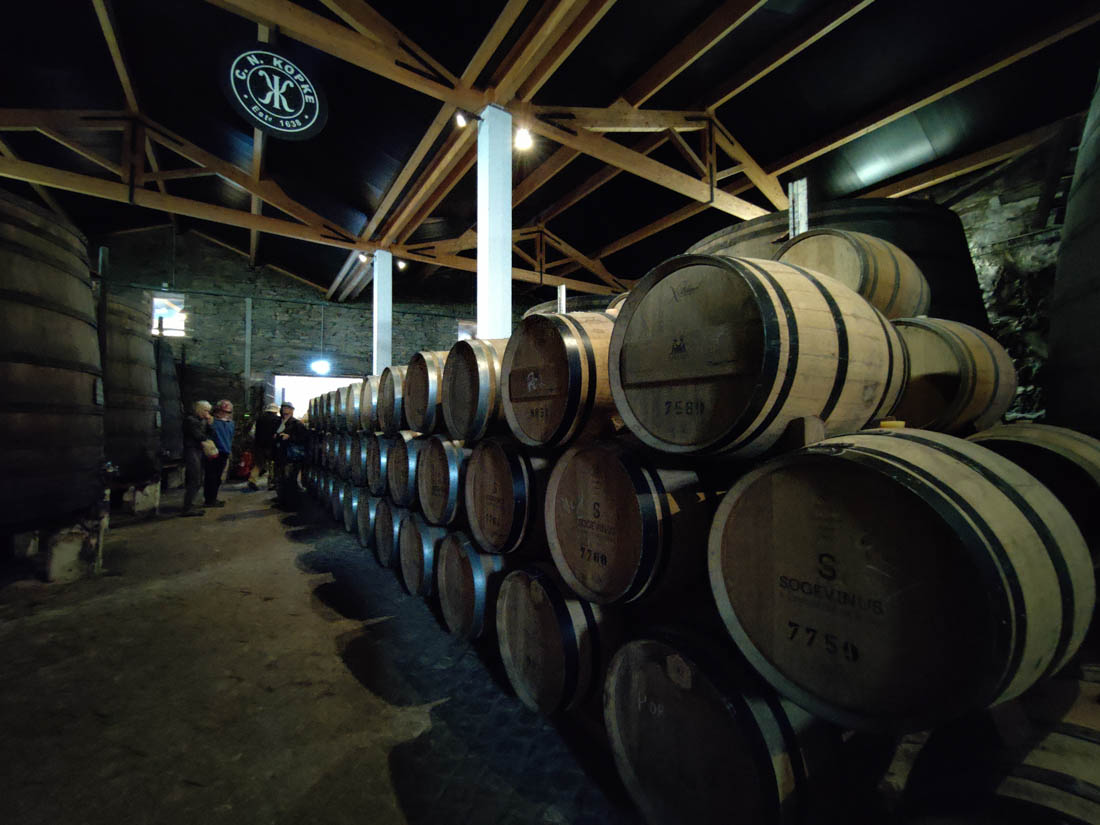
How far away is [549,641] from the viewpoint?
6.68 feet

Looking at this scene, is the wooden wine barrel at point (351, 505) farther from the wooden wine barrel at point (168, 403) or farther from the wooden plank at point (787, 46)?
the wooden plank at point (787, 46)

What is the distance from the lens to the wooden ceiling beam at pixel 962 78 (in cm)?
415

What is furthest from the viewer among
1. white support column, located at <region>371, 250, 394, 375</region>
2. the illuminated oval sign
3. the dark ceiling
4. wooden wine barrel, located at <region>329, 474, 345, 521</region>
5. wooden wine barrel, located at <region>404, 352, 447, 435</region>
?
white support column, located at <region>371, 250, 394, 375</region>

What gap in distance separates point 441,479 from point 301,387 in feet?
44.3

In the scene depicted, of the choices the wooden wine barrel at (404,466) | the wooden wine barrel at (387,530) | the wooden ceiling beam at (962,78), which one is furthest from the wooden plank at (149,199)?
the wooden ceiling beam at (962,78)

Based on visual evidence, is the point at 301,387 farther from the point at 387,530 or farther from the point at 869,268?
the point at 869,268

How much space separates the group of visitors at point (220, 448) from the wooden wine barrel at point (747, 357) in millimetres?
7516

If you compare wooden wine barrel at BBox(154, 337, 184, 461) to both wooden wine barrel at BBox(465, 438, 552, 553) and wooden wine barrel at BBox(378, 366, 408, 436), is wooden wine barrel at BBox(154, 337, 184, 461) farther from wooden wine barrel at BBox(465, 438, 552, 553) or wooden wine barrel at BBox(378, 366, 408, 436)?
wooden wine barrel at BBox(465, 438, 552, 553)

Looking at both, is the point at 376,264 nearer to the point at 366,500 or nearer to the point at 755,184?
the point at 366,500

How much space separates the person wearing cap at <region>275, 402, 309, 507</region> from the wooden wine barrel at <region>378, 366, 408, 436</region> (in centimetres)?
432

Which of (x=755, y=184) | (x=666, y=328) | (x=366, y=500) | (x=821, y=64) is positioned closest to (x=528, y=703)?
(x=666, y=328)

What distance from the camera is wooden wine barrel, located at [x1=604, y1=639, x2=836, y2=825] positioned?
46.3 inches

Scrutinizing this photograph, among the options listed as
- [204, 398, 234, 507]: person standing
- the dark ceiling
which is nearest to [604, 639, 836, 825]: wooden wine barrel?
the dark ceiling

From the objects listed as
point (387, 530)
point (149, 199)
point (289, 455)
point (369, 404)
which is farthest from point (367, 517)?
point (149, 199)
